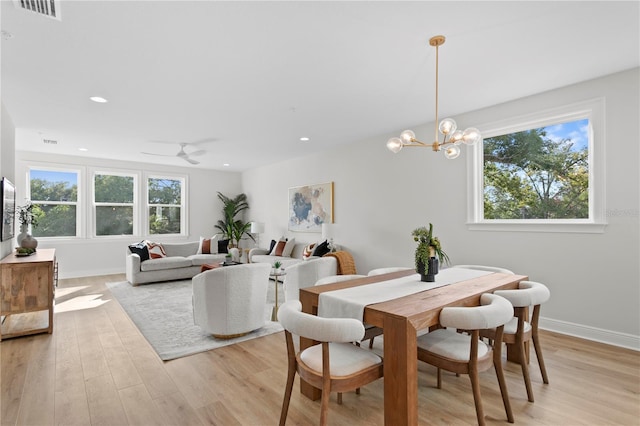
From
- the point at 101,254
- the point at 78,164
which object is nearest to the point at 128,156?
the point at 78,164

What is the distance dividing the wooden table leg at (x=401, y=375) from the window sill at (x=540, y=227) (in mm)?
2702

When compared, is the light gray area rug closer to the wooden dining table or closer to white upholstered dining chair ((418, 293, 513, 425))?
the wooden dining table

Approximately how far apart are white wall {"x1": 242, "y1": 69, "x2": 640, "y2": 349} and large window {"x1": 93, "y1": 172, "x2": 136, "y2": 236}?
15.0 ft

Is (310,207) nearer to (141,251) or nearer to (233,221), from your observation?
(233,221)

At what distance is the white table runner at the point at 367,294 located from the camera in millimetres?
1986

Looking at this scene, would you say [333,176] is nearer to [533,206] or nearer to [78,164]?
[533,206]

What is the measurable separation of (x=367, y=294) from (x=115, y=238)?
703cm

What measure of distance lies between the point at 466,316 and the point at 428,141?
3.34m

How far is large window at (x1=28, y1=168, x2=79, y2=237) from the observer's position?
254 inches

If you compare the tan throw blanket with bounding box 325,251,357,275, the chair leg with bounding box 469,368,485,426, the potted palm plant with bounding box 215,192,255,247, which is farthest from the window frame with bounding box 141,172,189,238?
the chair leg with bounding box 469,368,485,426

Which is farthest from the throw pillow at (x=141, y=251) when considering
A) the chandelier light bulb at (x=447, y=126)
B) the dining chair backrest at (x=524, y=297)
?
the dining chair backrest at (x=524, y=297)

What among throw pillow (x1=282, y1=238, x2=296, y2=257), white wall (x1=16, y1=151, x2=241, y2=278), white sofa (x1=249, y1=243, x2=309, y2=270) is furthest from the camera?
throw pillow (x1=282, y1=238, x2=296, y2=257)

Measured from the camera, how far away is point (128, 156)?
6824 mm

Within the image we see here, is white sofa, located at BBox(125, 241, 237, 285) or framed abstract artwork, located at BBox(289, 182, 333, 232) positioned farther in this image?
framed abstract artwork, located at BBox(289, 182, 333, 232)
